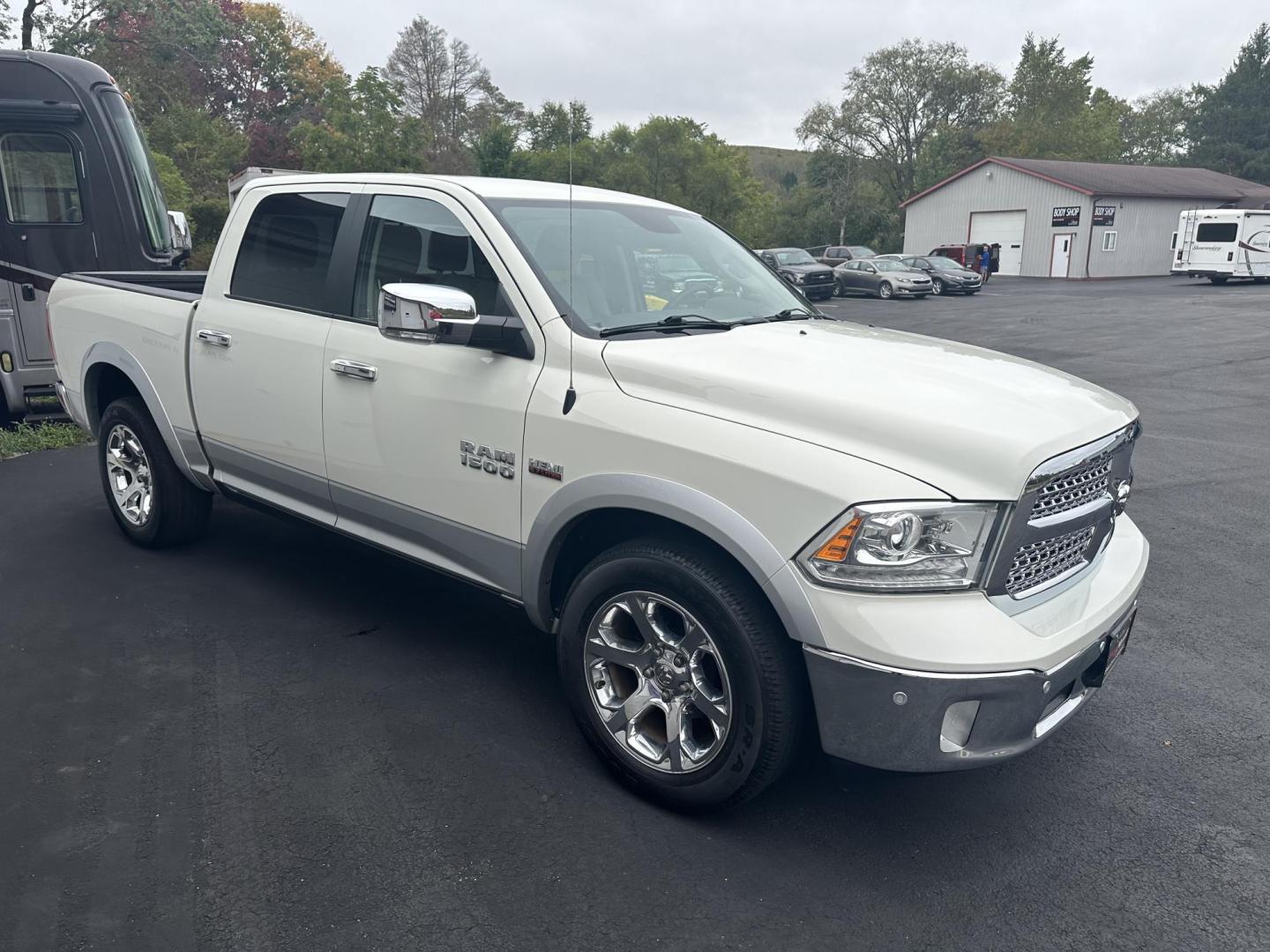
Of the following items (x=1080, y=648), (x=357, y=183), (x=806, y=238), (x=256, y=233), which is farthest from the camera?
(x=806, y=238)

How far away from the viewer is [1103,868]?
3.02 m

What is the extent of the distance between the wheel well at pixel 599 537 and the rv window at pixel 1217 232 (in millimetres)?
39082

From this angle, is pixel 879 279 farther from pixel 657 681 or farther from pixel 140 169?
pixel 657 681

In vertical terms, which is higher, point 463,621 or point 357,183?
point 357,183

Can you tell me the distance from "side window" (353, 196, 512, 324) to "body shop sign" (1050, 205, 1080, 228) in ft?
154

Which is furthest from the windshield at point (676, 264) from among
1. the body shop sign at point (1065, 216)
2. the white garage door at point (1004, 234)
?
the white garage door at point (1004, 234)

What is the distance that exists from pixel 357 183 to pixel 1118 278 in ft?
157

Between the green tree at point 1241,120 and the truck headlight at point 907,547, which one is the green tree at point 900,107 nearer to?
the green tree at point 1241,120

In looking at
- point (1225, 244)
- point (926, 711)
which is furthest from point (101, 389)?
point (1225, 244)

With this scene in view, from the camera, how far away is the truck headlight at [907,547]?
2697 mm

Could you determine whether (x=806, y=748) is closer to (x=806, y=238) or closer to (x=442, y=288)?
(x=442, y=288)

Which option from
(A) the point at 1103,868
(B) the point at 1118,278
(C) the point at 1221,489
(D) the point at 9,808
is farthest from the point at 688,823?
(B) the point at 1118,278

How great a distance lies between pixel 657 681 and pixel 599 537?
1.84ft

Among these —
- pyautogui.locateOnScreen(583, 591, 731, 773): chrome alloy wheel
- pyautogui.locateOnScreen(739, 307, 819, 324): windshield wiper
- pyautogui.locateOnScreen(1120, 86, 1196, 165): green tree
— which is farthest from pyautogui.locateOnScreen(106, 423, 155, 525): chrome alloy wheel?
pyautogui.locateOnScreen(1120, 86, 1196, 165): green tree
